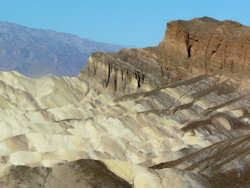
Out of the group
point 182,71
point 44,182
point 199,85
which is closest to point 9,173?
point 44,182

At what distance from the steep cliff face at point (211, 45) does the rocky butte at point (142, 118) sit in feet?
0.69

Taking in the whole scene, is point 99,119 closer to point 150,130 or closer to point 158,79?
point 150,130

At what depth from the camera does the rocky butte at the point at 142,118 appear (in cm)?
2548

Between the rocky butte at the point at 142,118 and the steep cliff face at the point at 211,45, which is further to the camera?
the steep cliff face at the point at 211,45

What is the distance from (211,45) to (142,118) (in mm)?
33973

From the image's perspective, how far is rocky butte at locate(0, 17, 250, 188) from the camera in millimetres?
25484

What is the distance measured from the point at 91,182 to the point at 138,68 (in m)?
A: 58.0

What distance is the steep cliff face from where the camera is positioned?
80.1 meters

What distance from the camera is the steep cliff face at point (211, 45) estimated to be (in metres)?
80.1

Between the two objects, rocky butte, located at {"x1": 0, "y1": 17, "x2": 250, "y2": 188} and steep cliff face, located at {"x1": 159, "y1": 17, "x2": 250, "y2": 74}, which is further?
steep cliff face, located at {"x1": 159, "y1": 17, "x2": 250, "y2": 74}

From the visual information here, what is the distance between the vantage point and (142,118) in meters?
56.9

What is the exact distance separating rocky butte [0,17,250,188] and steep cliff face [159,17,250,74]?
0.21 metres

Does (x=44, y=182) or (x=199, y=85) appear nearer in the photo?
(x=44, y=182)

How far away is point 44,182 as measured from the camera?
23859 millimetres
